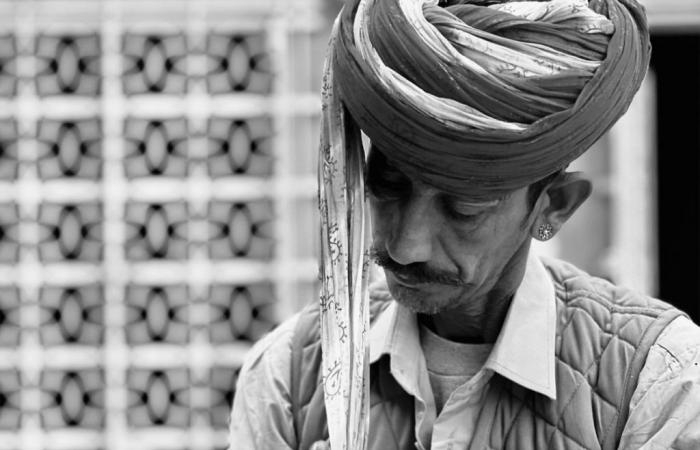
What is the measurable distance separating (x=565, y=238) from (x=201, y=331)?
5.42 ft

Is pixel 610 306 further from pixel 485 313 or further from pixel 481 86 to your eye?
pixel 481 86

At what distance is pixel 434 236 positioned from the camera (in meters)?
2.32

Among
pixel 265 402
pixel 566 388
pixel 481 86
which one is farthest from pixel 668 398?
pixel 265 402

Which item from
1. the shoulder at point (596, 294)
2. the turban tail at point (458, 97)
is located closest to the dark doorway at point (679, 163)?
the shoulder at point (596, 294)

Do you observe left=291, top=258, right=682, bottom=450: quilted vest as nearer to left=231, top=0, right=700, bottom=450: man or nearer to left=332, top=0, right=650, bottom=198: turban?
left=231, top=0, right=700, bottom=450: man

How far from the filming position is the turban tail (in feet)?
7.32

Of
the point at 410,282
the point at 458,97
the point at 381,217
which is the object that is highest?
the point at 458,97

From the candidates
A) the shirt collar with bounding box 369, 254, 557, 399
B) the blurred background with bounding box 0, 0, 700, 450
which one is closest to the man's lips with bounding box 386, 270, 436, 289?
the shirt collar with bounding box 369, 254, 557, 399

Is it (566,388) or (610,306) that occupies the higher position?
(610,306)

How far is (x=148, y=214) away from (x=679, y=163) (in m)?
2.60

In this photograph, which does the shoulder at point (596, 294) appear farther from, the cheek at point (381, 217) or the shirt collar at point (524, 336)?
the cheek at point (381, 217)

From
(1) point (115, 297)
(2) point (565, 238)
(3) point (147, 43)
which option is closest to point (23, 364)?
(1) point (115, 297)

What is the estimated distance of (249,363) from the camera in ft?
8.69

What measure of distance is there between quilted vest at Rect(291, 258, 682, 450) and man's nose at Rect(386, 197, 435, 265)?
0.34 metres
